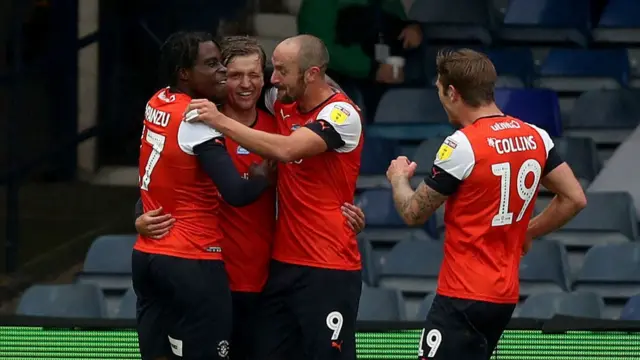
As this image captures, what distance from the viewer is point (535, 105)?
923 centimetres

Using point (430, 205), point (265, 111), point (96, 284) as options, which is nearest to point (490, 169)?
point (430, 205)

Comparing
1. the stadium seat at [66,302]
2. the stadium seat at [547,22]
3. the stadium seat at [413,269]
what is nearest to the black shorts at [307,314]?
the stadium seat at [66,302]

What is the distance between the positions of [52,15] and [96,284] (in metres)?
3.96

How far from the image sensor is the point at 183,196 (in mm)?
4953

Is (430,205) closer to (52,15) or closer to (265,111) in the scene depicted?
(265,111)

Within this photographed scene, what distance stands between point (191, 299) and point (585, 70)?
591 cm

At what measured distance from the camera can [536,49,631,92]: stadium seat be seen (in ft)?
33.0

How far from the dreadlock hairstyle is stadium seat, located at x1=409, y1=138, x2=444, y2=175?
147 inches

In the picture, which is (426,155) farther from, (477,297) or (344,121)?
(477,297)

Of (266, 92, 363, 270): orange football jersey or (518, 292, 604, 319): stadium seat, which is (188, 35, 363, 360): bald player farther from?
(518, 292, 604, 319): stadium seat

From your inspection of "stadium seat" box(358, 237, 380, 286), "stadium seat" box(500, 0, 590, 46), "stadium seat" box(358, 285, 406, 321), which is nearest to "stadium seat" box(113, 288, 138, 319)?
"stadium seat" box(358, 285, 406, 321)

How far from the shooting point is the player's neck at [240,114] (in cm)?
514

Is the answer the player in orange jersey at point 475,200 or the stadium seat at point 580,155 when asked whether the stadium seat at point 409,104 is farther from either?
the player in orange jersey at point 475,200

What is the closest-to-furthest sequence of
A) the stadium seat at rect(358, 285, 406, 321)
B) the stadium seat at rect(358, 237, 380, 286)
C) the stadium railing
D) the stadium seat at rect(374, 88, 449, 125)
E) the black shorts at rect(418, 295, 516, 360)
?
the black shorts at rect(418, 295, 516, 360) → the stadium railing → the stadium seat at rect(358, 285, 406, 321) → the stadium seat at rect(358, 237, 380, 286) → the stadium seat at rect(374, 88, 449, 125)
